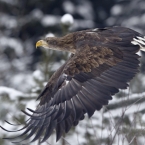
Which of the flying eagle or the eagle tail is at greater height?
the eagle tail

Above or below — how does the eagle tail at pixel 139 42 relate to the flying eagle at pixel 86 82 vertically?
above

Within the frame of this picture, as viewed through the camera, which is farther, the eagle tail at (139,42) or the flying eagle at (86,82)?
the eagle tail at (139,42)

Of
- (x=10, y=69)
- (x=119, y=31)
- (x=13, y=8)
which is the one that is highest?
(x=13, y=8)

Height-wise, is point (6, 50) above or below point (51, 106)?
above

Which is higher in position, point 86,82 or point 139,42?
point 139,42

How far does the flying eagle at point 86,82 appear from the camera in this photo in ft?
24.9

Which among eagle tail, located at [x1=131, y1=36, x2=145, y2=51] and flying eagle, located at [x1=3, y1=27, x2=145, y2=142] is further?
eagle tail, located at [x1=131, y1=36, x2=145, y2=51]

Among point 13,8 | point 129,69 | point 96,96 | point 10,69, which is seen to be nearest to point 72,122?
point 96,96

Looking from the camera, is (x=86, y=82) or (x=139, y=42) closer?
(x=86, y=82)

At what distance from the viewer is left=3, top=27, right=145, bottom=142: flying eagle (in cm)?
759

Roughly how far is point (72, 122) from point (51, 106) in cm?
35

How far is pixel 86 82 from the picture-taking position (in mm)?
7836

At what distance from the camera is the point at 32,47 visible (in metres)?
22.7

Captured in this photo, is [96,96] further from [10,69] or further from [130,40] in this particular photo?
[10,69]
